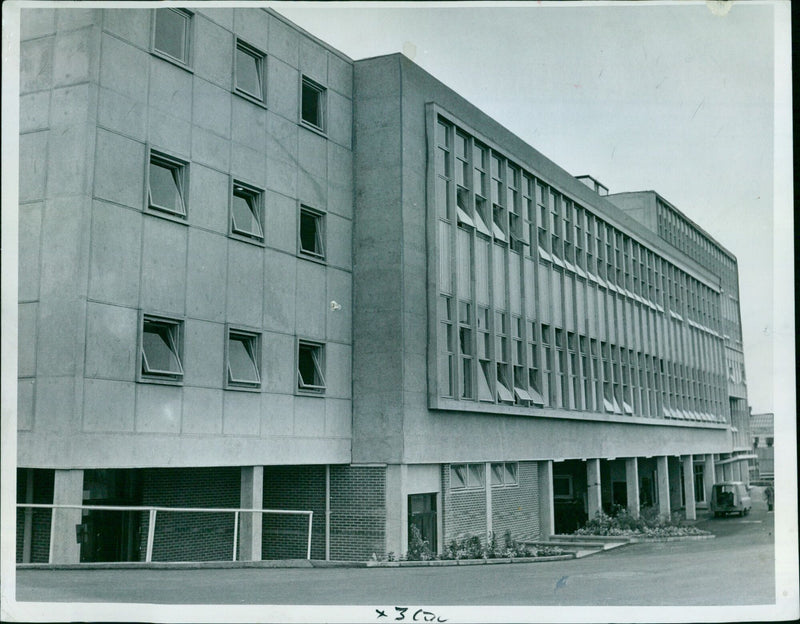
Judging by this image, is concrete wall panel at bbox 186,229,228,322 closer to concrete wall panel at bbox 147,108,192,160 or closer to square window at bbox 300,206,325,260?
concrete wall panel at bbox 147,108,192,160

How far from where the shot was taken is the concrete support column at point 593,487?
2166cm

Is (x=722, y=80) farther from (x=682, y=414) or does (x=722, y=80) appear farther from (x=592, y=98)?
(x=682, y=414)

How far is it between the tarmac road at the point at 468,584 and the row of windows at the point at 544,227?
5.95 m

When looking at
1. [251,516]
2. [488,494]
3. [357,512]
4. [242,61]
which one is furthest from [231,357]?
[488,494]

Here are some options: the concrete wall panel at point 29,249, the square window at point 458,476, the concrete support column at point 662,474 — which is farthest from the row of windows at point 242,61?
the concrete support column at point 662,474

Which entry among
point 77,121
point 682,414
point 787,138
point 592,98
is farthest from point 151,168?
A: point 682,414

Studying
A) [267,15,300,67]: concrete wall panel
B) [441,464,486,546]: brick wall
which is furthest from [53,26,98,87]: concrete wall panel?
[441,464,486,546]: brick wall

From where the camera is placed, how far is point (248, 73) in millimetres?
15164

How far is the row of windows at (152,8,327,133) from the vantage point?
13.4m

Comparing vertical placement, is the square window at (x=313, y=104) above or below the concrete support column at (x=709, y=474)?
above

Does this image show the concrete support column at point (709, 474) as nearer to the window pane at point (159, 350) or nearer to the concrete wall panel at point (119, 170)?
the window pane at point (159, 350)

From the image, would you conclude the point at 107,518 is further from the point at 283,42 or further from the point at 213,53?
the point at 283,42

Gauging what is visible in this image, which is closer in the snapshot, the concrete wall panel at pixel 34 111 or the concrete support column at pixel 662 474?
the concrete wall panel at pixel 34 111

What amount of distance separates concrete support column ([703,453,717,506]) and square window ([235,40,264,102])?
38.0 feet
